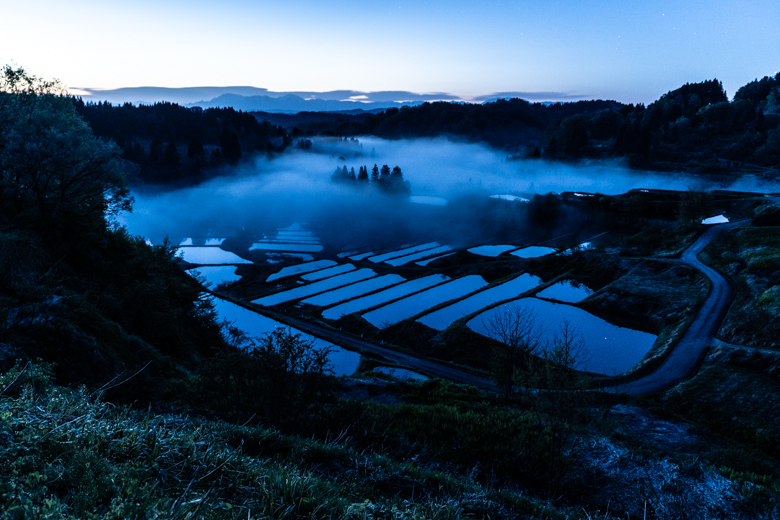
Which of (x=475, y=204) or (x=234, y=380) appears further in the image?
(x=475, y=204)

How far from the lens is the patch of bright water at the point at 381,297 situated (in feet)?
217

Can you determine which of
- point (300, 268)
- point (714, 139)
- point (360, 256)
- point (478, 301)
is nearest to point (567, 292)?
point (478, 301)

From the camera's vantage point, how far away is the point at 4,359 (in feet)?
46.1

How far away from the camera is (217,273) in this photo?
346 feet

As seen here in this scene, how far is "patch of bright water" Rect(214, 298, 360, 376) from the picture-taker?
45706 millimetres

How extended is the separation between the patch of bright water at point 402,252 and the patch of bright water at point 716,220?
A: 69270 millimetres

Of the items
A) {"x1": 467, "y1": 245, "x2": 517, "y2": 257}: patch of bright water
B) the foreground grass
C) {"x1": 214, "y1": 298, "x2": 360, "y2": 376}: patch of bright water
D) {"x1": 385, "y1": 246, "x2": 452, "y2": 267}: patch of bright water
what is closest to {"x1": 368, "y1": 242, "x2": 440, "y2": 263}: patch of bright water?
{"x1": 385, "y1": 246, "x2": 452, "y2": 267}: patch of bright water

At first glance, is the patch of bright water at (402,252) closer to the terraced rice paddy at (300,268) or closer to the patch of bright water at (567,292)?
the terraced rice paddy at (300,268)

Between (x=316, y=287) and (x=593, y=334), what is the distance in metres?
55.1

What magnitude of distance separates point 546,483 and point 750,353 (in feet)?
105

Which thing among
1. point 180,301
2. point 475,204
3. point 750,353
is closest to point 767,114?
point 475,204

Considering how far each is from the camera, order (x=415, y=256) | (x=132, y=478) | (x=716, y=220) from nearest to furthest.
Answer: (x=132, y=478) → (x=716, y=220) → (x=415, y=256)

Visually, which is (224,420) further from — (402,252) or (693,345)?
(402,252)

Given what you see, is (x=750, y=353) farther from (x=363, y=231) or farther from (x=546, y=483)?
(x=363, y=231)
